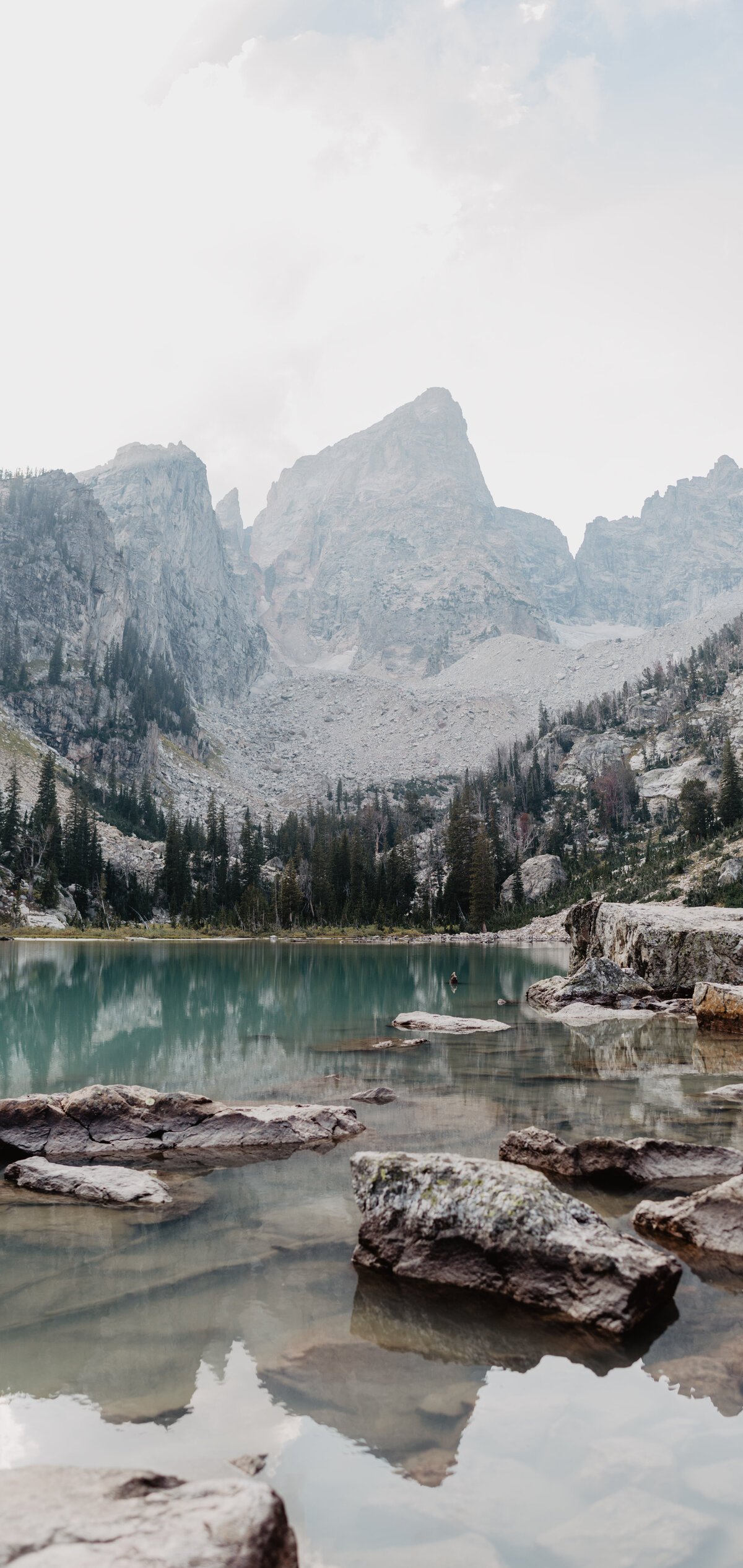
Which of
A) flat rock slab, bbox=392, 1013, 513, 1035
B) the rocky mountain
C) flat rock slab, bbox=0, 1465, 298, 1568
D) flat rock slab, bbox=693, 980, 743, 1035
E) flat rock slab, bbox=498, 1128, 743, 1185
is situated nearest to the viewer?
flat rock slab, bbox=0, 1465, 298, 1568

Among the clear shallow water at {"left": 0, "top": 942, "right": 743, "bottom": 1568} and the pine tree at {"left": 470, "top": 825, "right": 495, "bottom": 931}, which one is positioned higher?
the clear shallow water at {"left": 0, "top": 942, "right": 743, "bottom": 1568}

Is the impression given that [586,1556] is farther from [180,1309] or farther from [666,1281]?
[180,1309]

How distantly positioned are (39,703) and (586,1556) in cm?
17891

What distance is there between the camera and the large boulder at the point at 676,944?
32.6m

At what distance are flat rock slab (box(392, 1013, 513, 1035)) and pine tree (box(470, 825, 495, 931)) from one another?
74908 mm

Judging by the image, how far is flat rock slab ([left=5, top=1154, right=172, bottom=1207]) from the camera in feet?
32.3

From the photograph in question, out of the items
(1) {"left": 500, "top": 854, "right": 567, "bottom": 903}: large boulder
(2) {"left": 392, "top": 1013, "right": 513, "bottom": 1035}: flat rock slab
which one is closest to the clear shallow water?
(2) {"left": 392, "top": 1013, "right": 513, "bottom": 1035}: flat rock slab

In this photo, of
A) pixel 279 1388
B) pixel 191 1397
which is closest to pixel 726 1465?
pixel 279 1388

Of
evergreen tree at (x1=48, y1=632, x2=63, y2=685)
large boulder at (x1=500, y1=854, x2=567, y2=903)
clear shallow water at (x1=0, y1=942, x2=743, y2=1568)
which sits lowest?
large boulder at (x1=500, y1=854, x2=567, y2=903)

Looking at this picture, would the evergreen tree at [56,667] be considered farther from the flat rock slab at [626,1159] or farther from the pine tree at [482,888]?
the flat rock slab at [626,1159]

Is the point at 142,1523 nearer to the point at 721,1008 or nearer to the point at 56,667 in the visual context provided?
the point at 721,1008

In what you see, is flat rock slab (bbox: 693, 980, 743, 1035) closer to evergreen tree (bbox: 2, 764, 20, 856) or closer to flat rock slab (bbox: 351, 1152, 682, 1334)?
flat rock slab (bbox: 351, 1152, 682, 1334)

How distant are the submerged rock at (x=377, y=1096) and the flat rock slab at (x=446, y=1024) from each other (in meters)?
9.77

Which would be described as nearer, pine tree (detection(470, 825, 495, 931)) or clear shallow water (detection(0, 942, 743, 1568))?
clear shallow water (detection(0, 942, 743, 1568))
